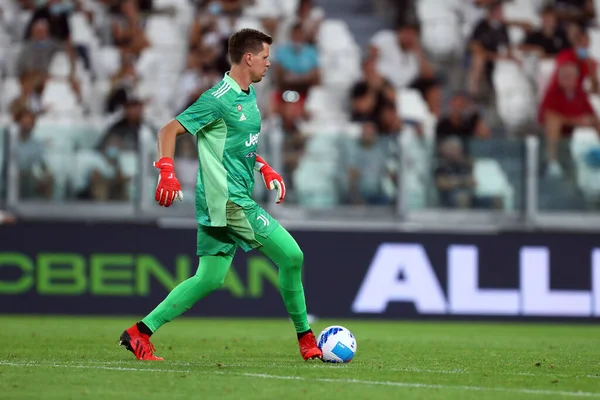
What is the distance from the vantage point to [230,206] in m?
8.17

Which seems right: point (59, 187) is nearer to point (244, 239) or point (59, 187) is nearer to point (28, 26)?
point (28, 26)

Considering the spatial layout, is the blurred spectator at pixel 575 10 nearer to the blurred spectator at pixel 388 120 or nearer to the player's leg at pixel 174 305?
the blurred spectator at pixel 388 120

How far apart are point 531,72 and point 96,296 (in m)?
7.70

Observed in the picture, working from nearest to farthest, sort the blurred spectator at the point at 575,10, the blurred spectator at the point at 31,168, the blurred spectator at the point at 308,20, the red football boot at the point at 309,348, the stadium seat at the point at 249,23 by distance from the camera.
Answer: the red football boot at the point at 309,348 < the blurred spectator at the point at 31,168 < the blurred spectator at the point at 308,20 < the stadium seat at the point at 249,23 < the blurred spectator at the point at 575,10

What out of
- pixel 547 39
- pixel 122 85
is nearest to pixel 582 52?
pixel 547 39

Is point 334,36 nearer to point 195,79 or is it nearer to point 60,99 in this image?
point 195,79

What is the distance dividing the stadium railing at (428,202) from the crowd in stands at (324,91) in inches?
1.5

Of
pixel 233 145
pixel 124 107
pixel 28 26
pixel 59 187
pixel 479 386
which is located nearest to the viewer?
pixel 479 386

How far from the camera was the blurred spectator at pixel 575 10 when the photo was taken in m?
18.7

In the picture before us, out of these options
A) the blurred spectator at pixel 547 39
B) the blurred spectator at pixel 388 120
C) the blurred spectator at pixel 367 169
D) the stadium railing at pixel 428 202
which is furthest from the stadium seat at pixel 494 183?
the blurred spectator at pixel 547 39

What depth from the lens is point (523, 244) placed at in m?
15.2

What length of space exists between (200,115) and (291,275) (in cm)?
129

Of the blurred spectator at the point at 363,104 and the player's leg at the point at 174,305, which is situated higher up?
the blurred spectator at the point at 363,104

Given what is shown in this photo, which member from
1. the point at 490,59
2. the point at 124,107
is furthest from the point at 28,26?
the point at 490,59
